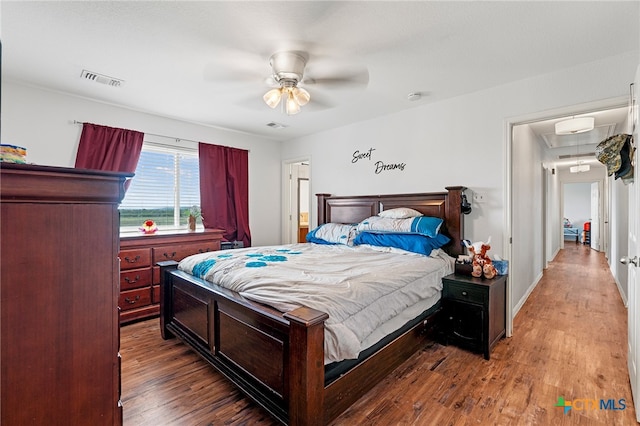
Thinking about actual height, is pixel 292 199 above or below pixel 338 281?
above

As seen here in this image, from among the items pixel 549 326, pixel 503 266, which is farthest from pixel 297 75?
pixel 549 326

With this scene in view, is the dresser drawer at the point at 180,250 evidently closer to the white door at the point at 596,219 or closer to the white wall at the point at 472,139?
the white wall at the point at 472,139

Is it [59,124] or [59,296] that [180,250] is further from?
[59,296]

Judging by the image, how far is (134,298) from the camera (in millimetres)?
3430

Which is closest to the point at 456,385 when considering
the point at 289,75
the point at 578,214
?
the point at 289,75

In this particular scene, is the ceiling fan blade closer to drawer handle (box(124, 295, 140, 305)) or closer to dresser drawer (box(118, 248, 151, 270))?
dresser drawer (box(118, 248, 151, 270))

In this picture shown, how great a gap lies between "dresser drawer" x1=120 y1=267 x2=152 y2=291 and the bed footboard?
1037 mm

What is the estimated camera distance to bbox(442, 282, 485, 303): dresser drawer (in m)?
2.62

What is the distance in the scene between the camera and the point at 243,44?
2.27 meters

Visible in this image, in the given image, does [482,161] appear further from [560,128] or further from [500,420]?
[500,420]

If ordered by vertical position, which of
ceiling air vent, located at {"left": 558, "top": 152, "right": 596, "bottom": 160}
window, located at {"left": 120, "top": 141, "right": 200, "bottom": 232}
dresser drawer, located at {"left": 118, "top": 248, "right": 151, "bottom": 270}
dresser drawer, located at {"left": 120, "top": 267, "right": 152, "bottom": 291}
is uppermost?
ceiling air vent, located at {"left": 558, "top": 152, "right": 596, "bottom": 160}

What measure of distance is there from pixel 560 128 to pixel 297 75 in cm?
341

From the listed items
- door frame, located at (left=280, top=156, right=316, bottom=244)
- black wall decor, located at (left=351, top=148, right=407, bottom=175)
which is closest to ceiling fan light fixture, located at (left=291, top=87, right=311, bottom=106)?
black wall decor, located at (left=351, top=148, right=407, bottom=175)

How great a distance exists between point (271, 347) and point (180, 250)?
8.42 feet
